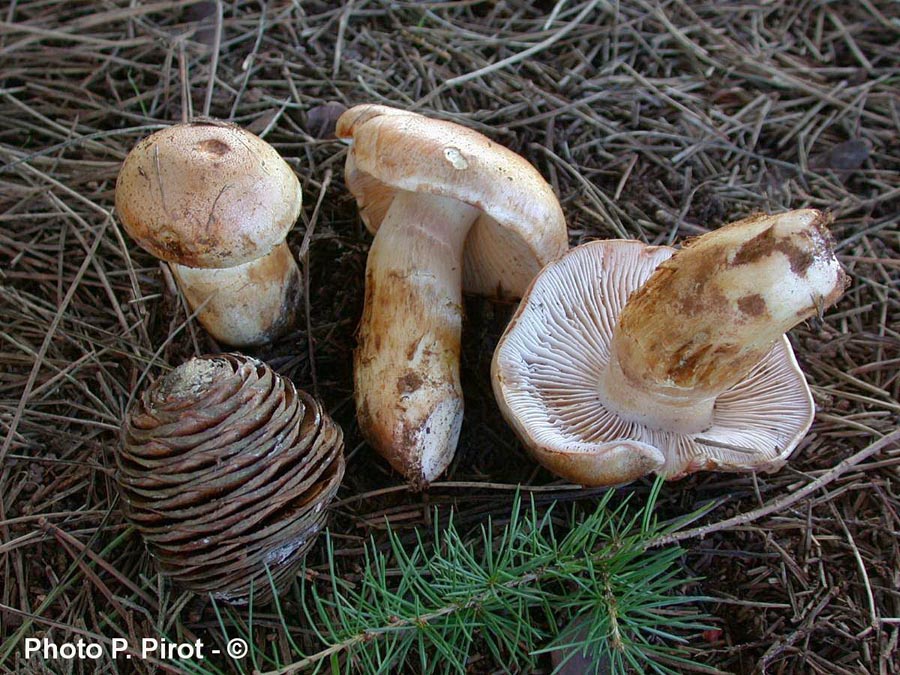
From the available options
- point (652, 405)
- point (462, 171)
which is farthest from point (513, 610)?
point (462, 171)

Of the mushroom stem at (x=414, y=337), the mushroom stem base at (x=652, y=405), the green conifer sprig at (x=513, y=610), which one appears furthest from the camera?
the mushroom stem at (x=414, y=337)

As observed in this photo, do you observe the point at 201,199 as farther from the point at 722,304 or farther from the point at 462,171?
the point at 722,304

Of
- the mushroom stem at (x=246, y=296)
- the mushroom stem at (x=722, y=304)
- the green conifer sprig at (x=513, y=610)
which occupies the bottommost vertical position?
the green conifer sprig at (x=513, y=610)

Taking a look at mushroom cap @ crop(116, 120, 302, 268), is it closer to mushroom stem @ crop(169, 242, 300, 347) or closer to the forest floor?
mushroom stem @ crop(169, 242, 300, 347)

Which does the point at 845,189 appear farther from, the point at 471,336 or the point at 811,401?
the point at 471,336

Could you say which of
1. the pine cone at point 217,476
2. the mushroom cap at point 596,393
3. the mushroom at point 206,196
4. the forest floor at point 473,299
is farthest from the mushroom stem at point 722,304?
the mushroom at point 206,196

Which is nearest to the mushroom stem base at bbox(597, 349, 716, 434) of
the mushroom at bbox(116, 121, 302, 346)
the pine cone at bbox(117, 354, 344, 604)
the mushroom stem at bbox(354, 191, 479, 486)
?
the mushroom stem at bbox(354, 191, 479, 486)

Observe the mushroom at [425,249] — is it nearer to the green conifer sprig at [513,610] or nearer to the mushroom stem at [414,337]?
the mushroom stem at [414,337]
